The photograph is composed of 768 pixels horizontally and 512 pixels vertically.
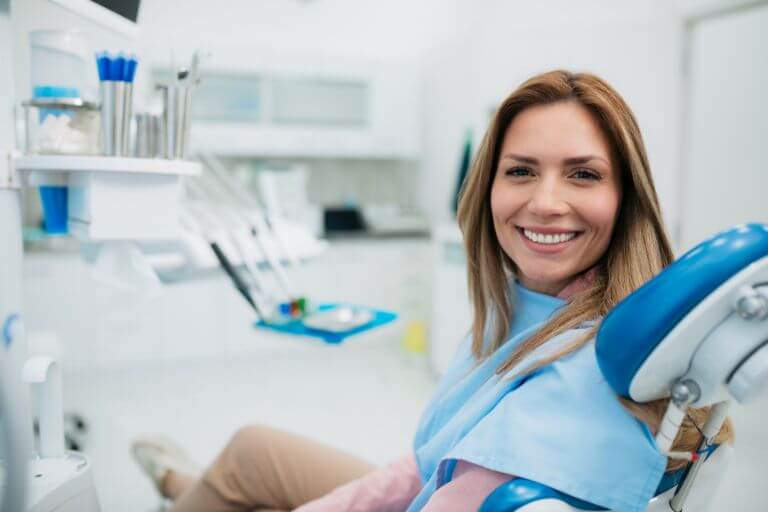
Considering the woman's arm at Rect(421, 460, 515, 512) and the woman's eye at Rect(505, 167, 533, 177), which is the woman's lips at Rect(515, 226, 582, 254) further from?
the woman's arm at Rect(421, 460, 515, 512)

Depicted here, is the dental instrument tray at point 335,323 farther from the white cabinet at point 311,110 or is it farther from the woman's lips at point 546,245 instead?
the white cabinet at point 311,110

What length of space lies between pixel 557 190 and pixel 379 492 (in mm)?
639

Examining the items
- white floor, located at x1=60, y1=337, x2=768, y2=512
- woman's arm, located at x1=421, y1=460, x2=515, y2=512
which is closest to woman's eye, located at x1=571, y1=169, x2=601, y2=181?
woman's arm, located at x1=421, y1=460, x2=515, y2=512

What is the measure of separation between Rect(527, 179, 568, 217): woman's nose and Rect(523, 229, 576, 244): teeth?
43 millimetres

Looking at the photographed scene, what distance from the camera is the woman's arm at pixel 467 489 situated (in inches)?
29.8

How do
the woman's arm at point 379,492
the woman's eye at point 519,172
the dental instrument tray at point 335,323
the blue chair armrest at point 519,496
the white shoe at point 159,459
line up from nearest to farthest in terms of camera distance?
the blue chair armrest at point 519,496, the woman's eye at point 519,172, the woman's arm at point 379,492, the dental instrument tray at point 335,323, the white shoe at point 159,459

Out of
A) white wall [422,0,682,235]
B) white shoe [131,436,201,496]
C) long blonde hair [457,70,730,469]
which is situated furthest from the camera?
white wall [422,0,682,235]

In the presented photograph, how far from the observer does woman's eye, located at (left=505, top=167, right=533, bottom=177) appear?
97cm

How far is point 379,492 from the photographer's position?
3.63 ft

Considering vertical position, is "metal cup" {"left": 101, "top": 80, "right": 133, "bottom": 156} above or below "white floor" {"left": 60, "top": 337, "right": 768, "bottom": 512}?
above

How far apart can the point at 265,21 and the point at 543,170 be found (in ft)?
11.4

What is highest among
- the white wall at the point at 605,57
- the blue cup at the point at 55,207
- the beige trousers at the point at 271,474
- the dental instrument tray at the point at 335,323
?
the white wall at the point at 605,57

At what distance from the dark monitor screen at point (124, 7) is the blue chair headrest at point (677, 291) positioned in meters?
0.97

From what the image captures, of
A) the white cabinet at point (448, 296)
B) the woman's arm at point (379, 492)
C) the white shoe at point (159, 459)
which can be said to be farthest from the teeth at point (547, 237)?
the white cabinet at point (448, 296)
